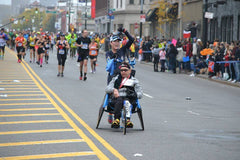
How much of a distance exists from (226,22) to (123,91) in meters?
30.4

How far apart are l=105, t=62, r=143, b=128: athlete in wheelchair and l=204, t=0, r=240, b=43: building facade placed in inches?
1008

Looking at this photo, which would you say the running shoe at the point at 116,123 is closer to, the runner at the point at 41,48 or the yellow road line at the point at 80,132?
the yellow road line at the point at 80,132

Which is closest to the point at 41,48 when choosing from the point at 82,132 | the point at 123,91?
the point at 123,91

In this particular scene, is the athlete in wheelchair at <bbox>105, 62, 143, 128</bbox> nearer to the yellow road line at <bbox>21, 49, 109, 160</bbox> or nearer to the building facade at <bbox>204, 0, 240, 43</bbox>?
the yellow road line at <bbox>21, 49, 109, 160</bbox>

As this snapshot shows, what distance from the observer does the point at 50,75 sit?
25141 millimetres

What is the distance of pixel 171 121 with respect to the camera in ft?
40.3

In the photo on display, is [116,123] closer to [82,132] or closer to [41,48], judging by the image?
[82,132]

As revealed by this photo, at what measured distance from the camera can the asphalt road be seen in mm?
8703

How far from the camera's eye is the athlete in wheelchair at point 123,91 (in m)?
10.5

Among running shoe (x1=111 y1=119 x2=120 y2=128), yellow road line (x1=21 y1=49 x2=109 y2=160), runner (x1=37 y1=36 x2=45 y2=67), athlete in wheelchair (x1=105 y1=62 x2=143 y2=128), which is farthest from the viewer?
runner (x1=37 y1=36 x2=45 y2=67)

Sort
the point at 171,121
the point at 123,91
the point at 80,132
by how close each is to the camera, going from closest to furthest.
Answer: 1. the point at 80,132
2. the point at 123,91
3. the point at 171,121

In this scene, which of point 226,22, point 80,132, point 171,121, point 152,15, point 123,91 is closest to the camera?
point 80,132

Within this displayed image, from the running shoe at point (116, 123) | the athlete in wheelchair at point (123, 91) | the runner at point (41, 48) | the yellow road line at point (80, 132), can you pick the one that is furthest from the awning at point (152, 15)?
the running shoe at point (116, 123)

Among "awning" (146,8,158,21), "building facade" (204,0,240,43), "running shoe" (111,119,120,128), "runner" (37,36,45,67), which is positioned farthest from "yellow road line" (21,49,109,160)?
"awning" (146,8,158,21)
